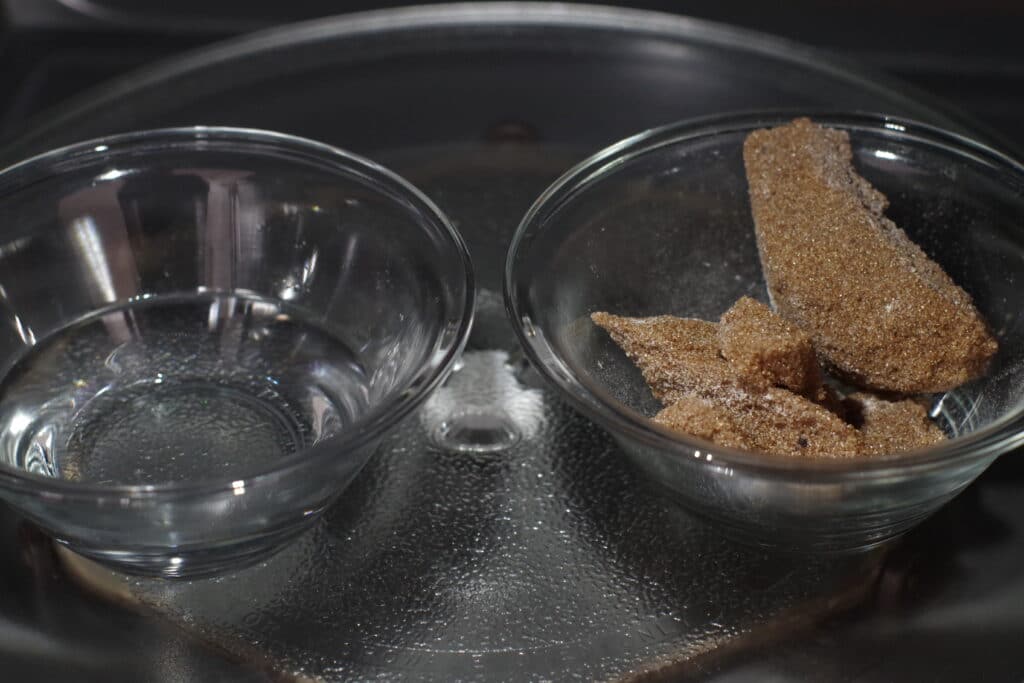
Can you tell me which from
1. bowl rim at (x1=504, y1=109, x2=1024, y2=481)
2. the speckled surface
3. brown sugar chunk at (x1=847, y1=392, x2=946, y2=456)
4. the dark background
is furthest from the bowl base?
the dark background

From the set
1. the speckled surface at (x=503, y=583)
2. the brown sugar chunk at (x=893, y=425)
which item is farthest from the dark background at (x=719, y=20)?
the speckled surface at (x=503, y=583)

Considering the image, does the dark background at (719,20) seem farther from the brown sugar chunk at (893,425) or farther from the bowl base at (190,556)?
the bowl base at (190,556)

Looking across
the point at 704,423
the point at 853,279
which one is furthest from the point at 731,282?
the point at 704,423

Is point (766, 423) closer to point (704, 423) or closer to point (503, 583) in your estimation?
point (704, 423)

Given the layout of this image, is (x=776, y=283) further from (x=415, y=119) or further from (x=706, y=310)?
(x=415, y=119)

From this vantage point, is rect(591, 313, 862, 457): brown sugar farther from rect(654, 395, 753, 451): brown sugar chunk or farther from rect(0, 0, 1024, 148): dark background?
rect(0, 0, 1024, 148): dark background
